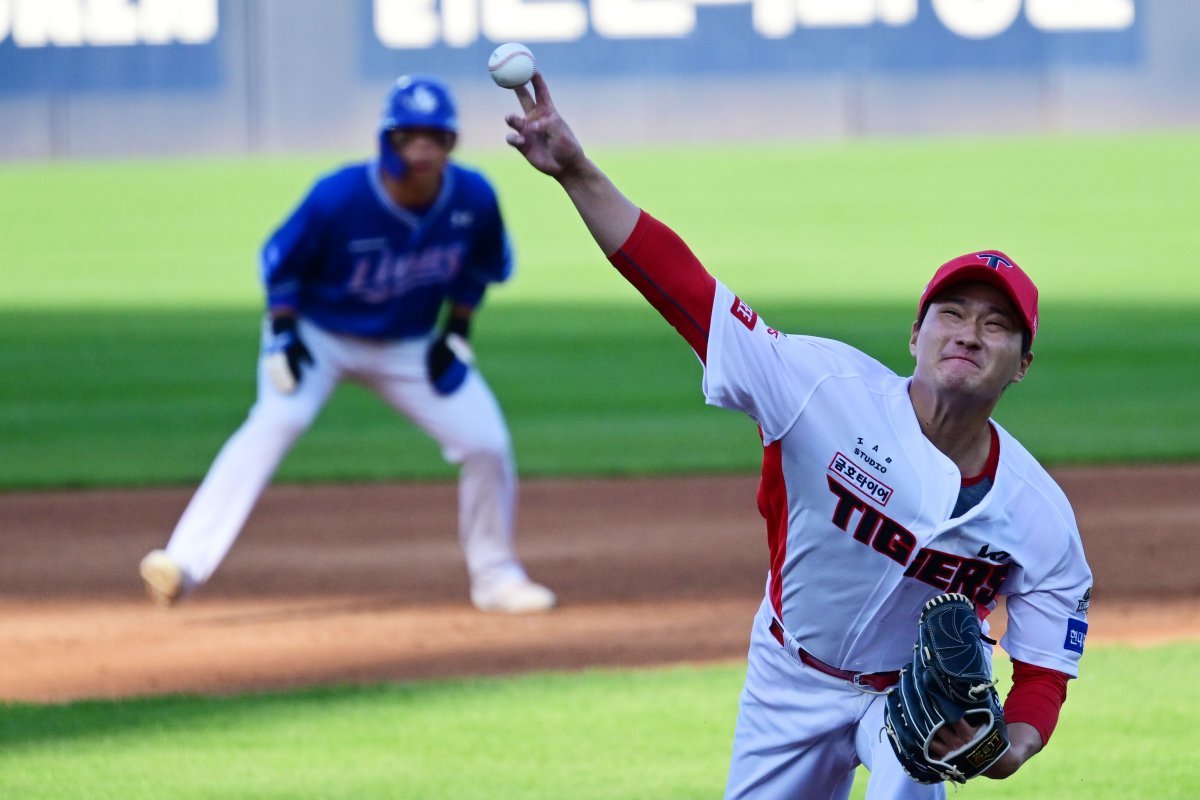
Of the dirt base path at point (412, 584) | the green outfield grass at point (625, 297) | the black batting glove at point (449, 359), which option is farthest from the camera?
the green outfield grass at point (625, 297)

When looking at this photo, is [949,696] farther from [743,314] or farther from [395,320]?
[395,320]

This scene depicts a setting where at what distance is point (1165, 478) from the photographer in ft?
29.9

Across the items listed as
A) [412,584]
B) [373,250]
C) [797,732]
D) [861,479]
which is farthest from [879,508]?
[412,584]

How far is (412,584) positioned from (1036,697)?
14.1 feet

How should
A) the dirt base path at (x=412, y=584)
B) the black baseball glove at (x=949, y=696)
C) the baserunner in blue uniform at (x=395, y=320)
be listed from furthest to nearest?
the baserunner in blue uniform at (x=395, y=320)
the dirt base path at (x=412, y=584)
the black baseball glove at (x=949, y=696)

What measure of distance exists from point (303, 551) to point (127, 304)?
32.5 ft

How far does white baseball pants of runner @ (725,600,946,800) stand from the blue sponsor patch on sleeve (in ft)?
1.22

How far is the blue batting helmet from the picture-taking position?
6234 millimetres

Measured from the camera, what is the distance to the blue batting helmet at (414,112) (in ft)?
20.5

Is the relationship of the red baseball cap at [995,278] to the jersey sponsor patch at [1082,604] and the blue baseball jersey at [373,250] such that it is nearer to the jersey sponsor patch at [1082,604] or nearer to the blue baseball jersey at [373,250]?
the jersey sponsor patch at [1082,604]

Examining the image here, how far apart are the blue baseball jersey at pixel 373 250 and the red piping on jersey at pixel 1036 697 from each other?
149 inches

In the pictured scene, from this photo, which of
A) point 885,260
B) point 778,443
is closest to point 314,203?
point 778,443

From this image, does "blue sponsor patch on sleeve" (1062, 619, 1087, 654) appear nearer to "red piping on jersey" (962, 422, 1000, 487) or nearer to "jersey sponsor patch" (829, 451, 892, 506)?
"red piping on jersey" (962, 422, 1000, 487)

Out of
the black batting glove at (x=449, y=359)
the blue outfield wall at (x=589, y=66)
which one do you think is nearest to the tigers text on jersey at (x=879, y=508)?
the black batting glove at (x=449, y=359)
